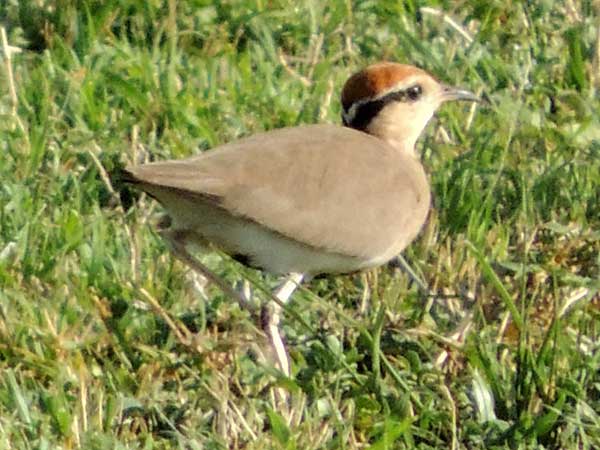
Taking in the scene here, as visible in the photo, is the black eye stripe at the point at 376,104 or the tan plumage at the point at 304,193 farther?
the black eye stripe at the point at 376,104

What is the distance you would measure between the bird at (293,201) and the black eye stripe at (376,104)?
197 mm

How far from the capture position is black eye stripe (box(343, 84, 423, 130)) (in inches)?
256

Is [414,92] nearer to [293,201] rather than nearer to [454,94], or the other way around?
[454,94]

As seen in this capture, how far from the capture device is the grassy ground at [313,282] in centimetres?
534

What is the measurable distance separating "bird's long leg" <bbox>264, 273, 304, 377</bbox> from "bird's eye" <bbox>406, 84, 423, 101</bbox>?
988 millimetres

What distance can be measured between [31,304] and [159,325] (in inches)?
16.1

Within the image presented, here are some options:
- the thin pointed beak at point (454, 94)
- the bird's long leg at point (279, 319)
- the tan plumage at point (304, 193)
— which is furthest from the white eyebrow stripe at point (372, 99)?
the bird's long leg at point (279, 319)

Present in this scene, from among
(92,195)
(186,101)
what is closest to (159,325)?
(92,195)

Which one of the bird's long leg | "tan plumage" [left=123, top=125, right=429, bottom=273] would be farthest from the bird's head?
the bird's long leg

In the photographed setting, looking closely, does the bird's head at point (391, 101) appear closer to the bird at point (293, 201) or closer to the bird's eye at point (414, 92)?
the bird's eye at point (414, 92)

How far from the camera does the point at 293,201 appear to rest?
5.69 m

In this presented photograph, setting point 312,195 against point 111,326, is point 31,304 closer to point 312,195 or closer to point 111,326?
point 111,326

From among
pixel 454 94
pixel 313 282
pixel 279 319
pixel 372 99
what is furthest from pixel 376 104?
pixel 279 319

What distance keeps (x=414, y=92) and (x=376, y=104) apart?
Result: 0.58 ft
